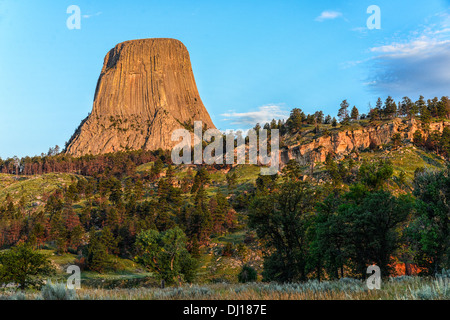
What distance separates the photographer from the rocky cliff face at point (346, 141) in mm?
153688

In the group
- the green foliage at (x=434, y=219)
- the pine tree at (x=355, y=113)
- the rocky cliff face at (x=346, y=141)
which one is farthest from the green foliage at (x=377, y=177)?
the pine tree at (x=355, y=113)

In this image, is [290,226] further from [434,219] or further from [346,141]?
[346,141]

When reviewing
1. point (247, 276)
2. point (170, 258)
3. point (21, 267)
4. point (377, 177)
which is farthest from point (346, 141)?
point (21, 267)

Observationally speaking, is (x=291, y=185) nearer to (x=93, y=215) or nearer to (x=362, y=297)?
(x=362, y=297)

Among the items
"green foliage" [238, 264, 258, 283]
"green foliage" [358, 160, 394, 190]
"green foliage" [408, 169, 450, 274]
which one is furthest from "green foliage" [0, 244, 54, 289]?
"green foliage" [358, 160, 394, 190]

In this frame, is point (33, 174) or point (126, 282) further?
point (33, 174)

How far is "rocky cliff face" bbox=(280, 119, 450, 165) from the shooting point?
153688 mm

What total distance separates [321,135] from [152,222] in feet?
373

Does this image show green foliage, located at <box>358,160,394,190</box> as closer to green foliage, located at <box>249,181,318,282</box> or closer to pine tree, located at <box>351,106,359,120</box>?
green foliage, located at <box>249,181,318,282</box>

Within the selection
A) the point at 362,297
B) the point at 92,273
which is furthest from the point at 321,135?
the point at 362,297

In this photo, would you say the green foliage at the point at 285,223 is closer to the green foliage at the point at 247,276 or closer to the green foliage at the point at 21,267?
the green foliage at the point at 247,276

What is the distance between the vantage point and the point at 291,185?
38.8 m

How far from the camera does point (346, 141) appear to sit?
538ft
